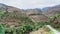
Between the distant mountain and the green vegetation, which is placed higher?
the distant mountain

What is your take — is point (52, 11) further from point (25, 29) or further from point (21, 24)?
point (25, 29)

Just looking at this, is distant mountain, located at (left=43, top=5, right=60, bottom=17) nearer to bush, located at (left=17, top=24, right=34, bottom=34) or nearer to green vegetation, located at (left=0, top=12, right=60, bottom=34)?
green vegetation, located at (left=0, top=12, right=60, bottom=34)

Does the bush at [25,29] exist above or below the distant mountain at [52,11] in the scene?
below

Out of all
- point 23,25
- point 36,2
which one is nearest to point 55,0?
point 36,2

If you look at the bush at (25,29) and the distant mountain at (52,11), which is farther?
the distant mountain at (52,11)

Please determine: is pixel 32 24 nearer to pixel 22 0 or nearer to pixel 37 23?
pixel 37 23

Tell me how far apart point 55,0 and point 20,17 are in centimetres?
167

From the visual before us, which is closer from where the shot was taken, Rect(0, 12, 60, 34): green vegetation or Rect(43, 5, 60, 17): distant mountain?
Rect(0, 12, 60, 34): green vegetation

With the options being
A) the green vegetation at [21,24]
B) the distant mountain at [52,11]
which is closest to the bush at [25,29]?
the green vegetation at [21,24]

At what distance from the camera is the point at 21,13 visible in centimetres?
700

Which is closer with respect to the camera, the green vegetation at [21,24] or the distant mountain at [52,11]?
the green vegetation at [21,24]

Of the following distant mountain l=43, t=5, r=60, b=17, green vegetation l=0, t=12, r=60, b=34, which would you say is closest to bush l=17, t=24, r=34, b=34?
green vegetation l=0, t=12, r=60, b=34

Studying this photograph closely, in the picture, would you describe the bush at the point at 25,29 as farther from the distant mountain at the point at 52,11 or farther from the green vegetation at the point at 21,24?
the distant mountain at the point at 52,11

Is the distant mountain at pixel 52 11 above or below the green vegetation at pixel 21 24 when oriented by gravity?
above
